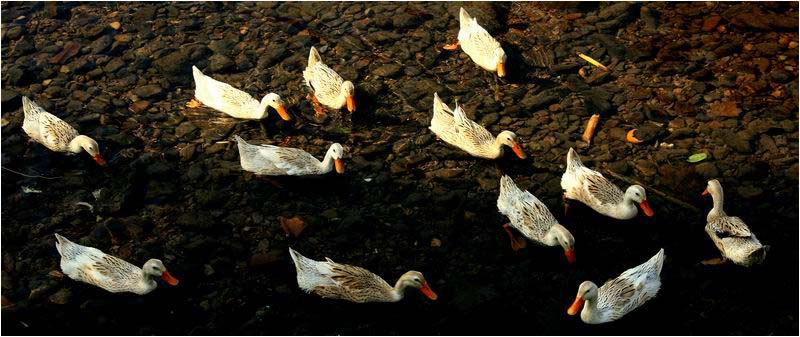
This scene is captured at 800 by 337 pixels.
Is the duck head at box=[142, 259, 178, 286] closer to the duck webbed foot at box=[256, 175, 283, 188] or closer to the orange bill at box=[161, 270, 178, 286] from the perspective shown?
the orange bill at box=[161, 270, 178, 286]

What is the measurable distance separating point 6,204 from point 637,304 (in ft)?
23.3

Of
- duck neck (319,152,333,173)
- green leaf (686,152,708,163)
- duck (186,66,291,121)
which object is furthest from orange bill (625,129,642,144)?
duck (186,66,291,121)

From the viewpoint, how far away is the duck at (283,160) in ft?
32.2

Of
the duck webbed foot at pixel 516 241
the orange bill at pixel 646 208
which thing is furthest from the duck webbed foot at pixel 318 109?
the orange bill at pixel 646 208

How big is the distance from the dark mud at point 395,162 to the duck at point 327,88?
199 mm

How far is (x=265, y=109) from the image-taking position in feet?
35.0

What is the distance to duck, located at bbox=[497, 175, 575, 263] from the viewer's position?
8.67 meters

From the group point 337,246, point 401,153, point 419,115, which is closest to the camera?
point 337,246

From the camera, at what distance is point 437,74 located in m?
11.8

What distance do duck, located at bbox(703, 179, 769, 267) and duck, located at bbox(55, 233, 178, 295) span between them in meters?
5.57

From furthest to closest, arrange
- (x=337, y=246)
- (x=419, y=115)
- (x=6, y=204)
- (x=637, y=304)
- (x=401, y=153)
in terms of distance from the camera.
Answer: (x=419, y=115)
(x=401, y=153)
(x=6, y=204)
(x=337, y=246)
(x=637, y=304)

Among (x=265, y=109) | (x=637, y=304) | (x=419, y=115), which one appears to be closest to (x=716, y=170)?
(x=637, y=304)

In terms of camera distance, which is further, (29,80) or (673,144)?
(29,80)

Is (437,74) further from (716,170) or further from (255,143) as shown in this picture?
(716,170)
